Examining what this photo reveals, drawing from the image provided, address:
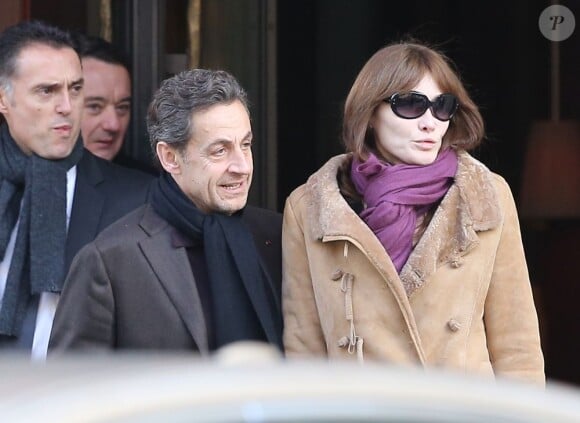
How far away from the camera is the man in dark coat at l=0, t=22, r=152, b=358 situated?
5.56 metres

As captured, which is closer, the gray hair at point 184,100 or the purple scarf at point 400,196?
the purple scarf at point 400,196

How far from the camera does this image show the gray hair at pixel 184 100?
4.98 meters

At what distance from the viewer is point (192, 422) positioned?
A: 243cm

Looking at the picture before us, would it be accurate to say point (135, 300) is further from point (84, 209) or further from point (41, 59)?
point (41, 59)

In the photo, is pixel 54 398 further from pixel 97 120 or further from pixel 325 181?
pixel 97 120

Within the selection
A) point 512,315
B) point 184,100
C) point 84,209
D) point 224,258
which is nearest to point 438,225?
point 512,315

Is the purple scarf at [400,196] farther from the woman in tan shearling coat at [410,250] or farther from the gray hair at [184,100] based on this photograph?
the gray hair at [184,100]

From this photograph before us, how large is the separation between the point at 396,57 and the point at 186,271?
92 cm

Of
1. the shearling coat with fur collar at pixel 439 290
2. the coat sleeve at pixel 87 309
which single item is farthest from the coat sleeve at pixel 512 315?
the coat sleeve at pixel 87 309

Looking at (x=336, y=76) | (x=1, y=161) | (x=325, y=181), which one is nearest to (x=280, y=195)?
(x=336, y=76)

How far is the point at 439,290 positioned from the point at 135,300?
90 centimetres

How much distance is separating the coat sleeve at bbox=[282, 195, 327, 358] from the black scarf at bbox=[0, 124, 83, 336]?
0.99 metres

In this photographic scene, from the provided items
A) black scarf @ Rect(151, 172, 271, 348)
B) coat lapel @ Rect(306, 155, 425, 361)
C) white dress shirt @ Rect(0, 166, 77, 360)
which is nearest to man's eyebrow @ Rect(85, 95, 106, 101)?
white dress shirt @ Rect(0, 166, 77, 360)

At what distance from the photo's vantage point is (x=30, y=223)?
5.64 metres
